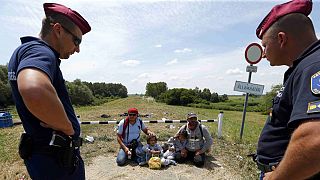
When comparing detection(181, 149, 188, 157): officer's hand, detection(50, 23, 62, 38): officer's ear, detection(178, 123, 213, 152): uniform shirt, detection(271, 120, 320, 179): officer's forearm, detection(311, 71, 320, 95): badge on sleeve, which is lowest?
detection(181, 149, 188, 157): officer's hand

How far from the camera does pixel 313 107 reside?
4.46 ft

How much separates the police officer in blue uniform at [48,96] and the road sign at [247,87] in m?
6.15

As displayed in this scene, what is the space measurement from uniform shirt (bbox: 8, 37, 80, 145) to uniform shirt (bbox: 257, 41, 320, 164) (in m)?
1.56

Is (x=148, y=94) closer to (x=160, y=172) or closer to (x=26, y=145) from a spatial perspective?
(x=160, y=172)

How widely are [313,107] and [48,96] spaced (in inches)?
61.1

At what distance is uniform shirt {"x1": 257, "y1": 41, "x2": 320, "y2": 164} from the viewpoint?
4.58ft

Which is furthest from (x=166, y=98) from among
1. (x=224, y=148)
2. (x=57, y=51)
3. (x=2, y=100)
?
(x=57, y=51)

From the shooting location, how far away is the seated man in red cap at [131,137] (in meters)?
6.62

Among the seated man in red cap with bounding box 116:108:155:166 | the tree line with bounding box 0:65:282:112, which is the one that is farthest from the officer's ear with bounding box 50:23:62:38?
the tree line with bounding box 0:65:282:112

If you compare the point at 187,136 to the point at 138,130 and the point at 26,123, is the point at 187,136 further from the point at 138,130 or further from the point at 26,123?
the point at 26,123

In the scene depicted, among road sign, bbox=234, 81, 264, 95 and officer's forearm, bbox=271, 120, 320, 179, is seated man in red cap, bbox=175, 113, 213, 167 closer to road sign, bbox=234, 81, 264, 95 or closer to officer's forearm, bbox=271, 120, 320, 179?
road sign, bbox=234, 81, 264, 95

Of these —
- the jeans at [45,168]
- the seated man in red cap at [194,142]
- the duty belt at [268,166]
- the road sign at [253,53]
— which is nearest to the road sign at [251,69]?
the road sign at [253,53]

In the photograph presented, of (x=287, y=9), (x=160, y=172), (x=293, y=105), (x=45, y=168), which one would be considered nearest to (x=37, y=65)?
(x=45, y=168)

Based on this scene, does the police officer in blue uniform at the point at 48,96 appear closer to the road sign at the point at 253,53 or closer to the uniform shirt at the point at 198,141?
the uniform shirt at the point at 198,141
